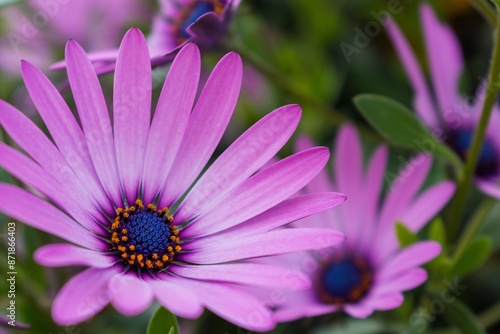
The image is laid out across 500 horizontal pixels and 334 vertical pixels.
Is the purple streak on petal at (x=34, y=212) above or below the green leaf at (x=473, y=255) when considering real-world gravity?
above

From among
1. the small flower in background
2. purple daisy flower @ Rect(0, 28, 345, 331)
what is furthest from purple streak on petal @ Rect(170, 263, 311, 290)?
the small flower in background

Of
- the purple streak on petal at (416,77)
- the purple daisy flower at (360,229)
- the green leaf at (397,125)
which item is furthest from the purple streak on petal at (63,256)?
the purple streak on petal at (416,77)

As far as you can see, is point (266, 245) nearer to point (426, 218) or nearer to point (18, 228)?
point (426, 218)

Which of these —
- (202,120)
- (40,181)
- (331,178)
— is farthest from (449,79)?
(40,181)

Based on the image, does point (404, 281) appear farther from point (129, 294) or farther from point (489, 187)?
point (129, 294)

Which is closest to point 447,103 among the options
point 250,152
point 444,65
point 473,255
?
point 444,65

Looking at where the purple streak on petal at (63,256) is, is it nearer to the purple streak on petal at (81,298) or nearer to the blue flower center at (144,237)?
the purple streak on petal at (81,298)
